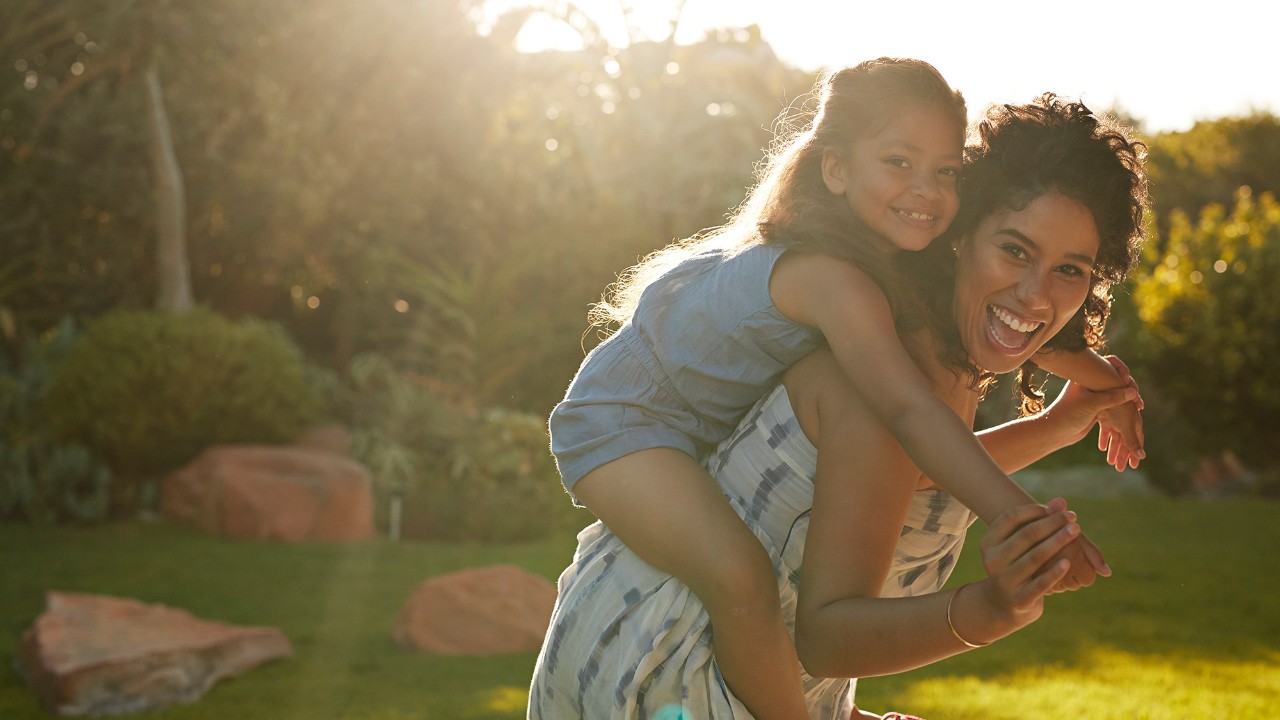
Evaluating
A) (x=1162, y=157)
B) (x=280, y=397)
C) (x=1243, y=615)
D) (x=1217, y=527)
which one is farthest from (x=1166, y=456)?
(x=1162, y=157)

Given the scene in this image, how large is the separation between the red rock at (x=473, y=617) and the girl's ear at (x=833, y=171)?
451 cm

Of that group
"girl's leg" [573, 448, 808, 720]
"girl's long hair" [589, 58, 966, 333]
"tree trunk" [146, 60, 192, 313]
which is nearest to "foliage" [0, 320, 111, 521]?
"tree trunk" [146, 60, 192, 313]

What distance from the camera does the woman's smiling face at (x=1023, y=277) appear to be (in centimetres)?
235

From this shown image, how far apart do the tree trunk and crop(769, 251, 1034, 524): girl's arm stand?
1256 cm

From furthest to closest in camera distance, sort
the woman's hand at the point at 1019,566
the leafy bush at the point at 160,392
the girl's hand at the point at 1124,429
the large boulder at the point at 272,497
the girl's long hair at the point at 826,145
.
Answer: the leafy bush at the point at 160,392 → the large boulder at the point at 272,497 → the girl's hand at the point at 1124,429 → the girl's long hair at the point at 826,145 → the woman's hand at the point at 1019,566

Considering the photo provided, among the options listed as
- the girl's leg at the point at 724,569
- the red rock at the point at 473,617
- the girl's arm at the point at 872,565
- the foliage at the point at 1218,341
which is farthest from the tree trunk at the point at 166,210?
the girl's arm at the point at 872,565

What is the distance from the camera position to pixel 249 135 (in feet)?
53.8

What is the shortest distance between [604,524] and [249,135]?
1524 cm

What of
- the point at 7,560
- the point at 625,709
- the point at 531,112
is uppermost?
the point at 531,112

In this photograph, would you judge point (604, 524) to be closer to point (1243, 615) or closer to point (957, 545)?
point (957, 545)

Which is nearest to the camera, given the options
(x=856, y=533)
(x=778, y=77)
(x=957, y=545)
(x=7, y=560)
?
(x=856, y=533)

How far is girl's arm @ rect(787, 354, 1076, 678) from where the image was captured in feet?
5.46

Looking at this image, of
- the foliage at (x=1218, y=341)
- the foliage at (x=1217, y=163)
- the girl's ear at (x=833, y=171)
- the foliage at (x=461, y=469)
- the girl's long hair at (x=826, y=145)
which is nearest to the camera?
the girl's long hair at (x=826, y=145)

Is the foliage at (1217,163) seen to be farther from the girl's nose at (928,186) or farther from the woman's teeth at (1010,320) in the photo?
the woman's teeth at (1010,320)
